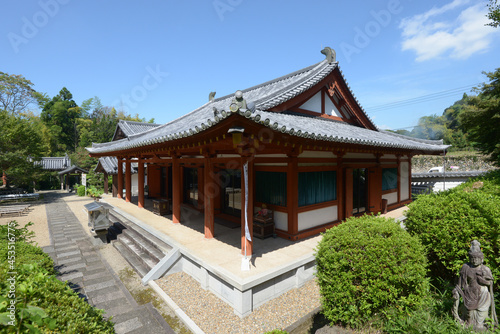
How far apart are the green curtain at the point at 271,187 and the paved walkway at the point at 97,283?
4493 mm

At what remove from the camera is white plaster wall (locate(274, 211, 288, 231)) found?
7719 millimetres

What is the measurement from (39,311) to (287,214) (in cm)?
650

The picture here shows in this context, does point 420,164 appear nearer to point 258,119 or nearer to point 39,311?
point 258,119

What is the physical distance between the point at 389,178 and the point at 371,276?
1039 cm

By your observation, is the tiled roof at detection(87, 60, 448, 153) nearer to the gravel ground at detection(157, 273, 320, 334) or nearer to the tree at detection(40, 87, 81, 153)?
the gravel ground at detection(157, 273, 320, 334)

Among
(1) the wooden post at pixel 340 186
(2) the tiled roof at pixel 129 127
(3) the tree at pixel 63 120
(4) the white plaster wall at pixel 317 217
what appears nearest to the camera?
(4) the white plaster wall at pixel 317 217

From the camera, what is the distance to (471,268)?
11.5 feet

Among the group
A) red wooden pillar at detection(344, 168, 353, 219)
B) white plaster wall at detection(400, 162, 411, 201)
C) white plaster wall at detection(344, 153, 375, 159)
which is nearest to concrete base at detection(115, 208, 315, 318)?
red wooden pillar at detection(344, 168, 353, 219)

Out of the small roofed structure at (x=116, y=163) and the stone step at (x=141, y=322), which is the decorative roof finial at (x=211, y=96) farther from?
the stone step at (x=141, y=322)

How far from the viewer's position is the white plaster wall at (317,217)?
7.85m

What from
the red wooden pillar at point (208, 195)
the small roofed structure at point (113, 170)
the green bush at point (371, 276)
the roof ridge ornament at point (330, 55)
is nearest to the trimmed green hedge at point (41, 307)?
the green bush at point (371, 276)

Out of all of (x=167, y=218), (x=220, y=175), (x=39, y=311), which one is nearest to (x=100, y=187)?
(x=167, y=218)

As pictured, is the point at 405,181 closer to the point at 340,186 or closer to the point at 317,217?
the point at 340,186

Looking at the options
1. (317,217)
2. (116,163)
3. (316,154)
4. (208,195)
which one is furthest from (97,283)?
(116,163)
